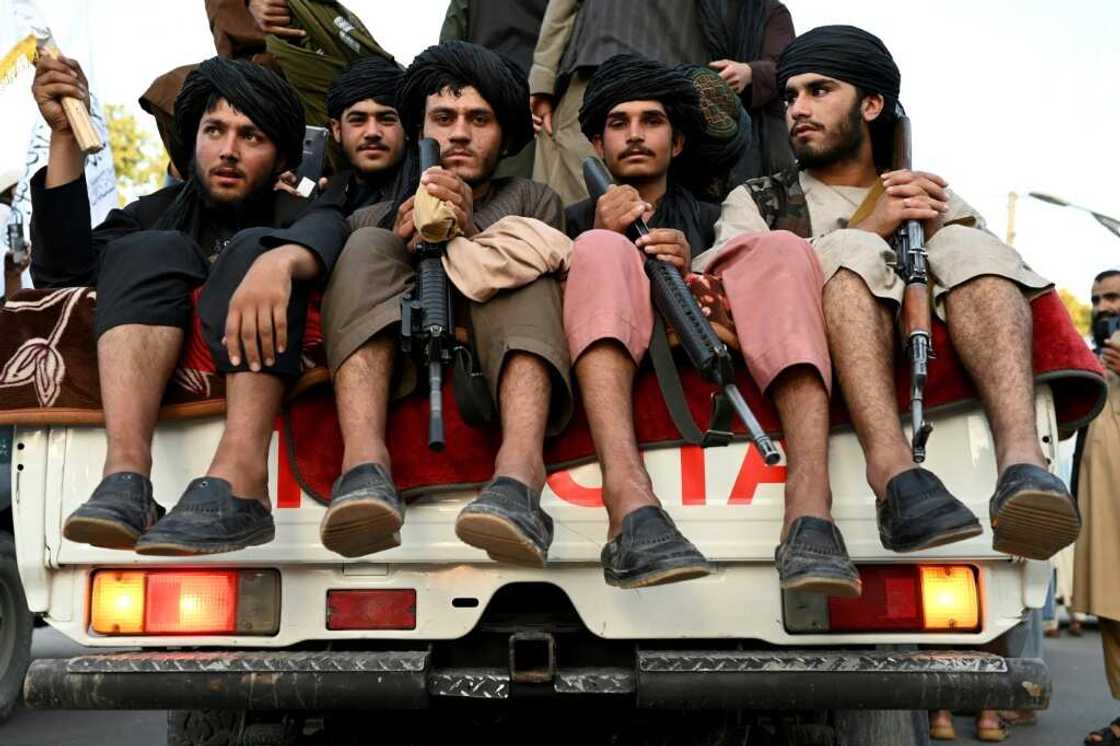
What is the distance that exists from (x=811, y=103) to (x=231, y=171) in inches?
76.8

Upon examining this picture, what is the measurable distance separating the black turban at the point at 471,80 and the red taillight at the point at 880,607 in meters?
2.01

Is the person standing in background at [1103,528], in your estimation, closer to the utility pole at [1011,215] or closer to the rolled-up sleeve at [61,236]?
the rolled-up sleeve at [61,236]

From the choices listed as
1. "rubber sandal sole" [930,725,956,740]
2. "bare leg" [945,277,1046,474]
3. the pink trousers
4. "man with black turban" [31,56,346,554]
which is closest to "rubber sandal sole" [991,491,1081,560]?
"bare leg" [945,277,1046,474]

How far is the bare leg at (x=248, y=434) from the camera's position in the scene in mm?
3326

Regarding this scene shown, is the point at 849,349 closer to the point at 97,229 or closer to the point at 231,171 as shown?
the point at 231,171

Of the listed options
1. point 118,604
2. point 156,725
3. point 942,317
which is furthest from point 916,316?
point 156,725

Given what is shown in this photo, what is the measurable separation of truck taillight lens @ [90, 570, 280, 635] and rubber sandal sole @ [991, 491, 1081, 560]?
1773 mm

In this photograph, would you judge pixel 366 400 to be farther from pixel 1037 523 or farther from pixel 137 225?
pixel 1037 523

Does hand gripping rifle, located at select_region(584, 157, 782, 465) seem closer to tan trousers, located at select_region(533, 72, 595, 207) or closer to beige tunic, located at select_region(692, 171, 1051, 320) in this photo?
beige tunic, located at select_region(692, 171, 1051, 320)

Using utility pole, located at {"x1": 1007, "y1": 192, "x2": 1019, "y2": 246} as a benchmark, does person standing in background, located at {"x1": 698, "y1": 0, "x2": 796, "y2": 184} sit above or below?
below

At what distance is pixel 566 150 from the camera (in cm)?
579

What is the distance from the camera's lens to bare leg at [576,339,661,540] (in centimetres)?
327

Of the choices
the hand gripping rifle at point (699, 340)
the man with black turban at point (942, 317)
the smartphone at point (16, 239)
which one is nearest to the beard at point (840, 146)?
the man with black turban at point (942, 317)

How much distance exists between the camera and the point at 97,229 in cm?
438
